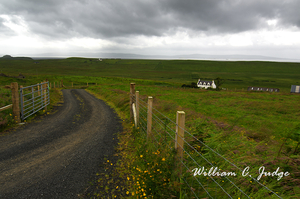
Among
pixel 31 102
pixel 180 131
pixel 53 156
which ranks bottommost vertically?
pixel 53 156

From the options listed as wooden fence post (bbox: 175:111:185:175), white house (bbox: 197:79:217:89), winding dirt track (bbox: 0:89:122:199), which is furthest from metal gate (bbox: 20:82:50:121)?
white house (bbox: 197:79:217:89)

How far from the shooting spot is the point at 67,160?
591cm

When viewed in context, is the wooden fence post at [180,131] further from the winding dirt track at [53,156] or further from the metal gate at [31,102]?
the metal gate at [31,102]

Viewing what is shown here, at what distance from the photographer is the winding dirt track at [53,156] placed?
14.5 feet

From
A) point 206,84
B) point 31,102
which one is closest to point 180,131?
point 31,102

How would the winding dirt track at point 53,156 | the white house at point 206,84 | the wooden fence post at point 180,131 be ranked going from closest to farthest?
1. the wooden fence post at point 180,131
2. the winding dirt track at point 53,156
3. the white house at point 206,84

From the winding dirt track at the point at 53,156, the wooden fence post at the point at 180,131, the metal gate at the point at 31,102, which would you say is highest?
the wooden fence post at the point at 180,131

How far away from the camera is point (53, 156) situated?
616cm

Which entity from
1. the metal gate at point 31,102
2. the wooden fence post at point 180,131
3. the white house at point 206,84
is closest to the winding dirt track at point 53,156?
the metal gate at point 31,102

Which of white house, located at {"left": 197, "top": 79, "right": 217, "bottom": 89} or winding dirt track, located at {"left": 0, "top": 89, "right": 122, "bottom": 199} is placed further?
white house, located at {"left": 197, "top": 79, "right": 217, "bottom": 89}

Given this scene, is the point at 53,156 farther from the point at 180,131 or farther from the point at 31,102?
the point at 31,102

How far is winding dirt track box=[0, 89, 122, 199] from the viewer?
4.42 metres

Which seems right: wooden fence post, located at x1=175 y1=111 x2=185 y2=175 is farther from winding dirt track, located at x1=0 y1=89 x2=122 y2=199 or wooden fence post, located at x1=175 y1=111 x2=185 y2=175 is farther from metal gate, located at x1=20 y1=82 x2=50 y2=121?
metal gate, located at x1=20 y1=82 x2=50 y2=121

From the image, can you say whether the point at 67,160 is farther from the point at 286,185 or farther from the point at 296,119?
the point at 296,119
